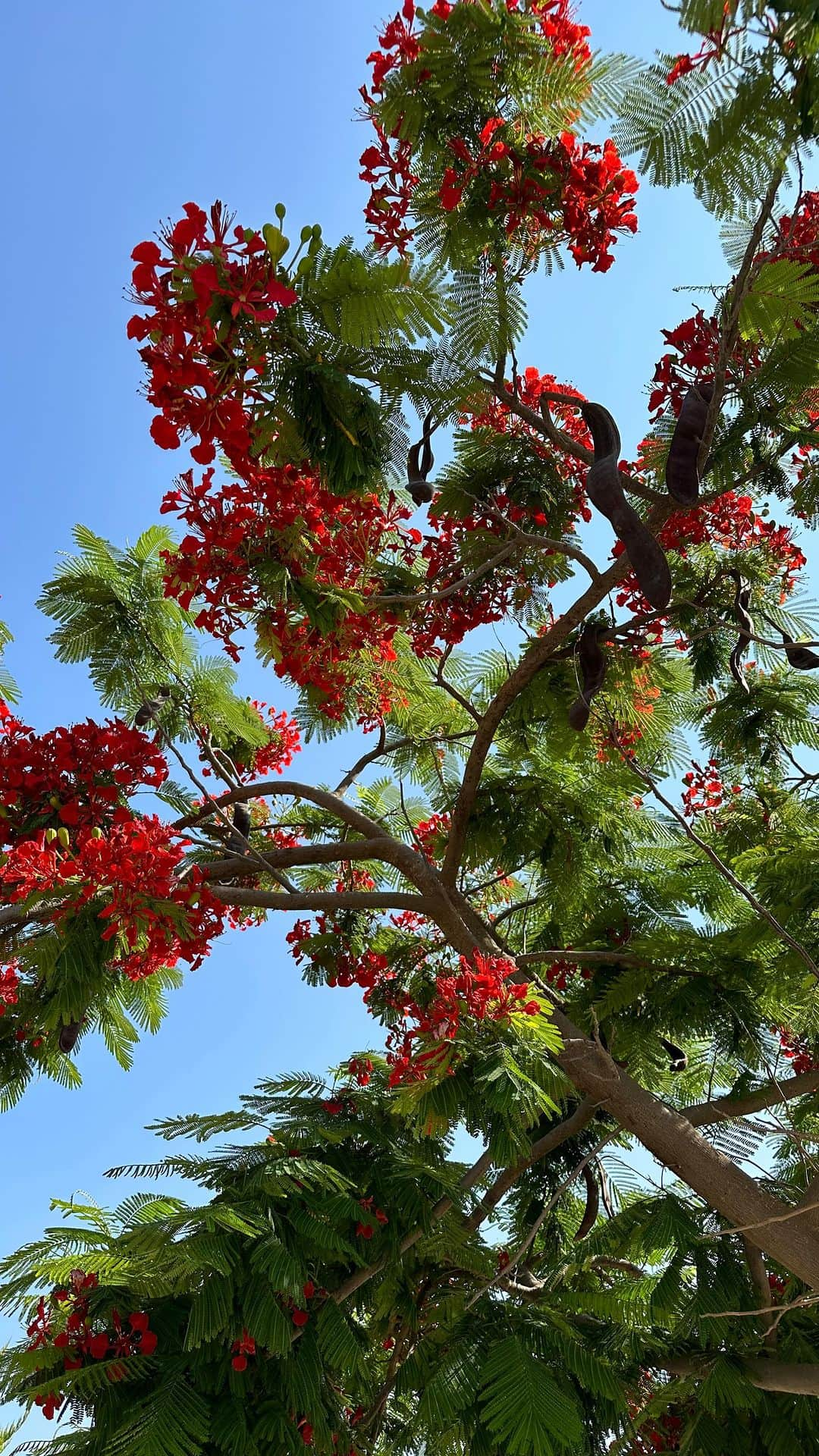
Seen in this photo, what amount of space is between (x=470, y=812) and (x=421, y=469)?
6.10 ft

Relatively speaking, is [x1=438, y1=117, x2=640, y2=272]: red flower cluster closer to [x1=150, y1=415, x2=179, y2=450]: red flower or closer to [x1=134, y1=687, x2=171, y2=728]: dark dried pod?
[x1=150, y1=415, x2=179, y2=450]: red flower

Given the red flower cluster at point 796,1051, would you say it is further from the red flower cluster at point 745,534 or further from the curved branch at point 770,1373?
the red flower cluster at point 745,534

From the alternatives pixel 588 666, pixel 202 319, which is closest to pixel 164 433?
Answer: pixel 202 319

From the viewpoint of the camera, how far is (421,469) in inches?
174

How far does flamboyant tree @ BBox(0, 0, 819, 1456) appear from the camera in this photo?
335 centimetres

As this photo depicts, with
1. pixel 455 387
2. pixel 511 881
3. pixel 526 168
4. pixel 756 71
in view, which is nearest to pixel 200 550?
pixel 455 387

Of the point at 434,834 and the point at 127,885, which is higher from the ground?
the point at 434,834

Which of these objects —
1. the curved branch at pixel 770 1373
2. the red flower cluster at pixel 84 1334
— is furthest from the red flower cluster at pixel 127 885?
the curved branch at pixel 770 1373

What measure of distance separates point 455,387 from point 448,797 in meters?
3.62

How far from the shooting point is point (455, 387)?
3799mm

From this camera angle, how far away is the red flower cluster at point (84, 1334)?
3.94 m

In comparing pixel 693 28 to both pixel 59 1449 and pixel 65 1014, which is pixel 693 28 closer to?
pixel 65 1014

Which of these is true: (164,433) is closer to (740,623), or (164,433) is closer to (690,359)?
(690,359)

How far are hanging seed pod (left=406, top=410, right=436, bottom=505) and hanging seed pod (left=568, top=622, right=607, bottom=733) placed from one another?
873 millimetres
